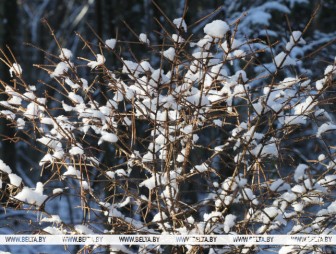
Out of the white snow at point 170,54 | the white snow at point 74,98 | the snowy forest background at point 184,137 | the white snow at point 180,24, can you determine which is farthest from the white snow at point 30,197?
the white snow at point 180,24

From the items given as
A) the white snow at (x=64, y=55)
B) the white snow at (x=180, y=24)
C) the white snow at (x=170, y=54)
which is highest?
the white snow at (x=64, y=55)

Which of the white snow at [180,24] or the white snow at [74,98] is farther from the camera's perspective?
the white snow at [74,98]

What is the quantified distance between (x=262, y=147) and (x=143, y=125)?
26.3 feet

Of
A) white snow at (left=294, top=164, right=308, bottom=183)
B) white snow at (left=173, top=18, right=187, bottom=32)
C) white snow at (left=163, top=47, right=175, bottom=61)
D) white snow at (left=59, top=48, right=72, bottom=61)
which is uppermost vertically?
white snow at (left=59, top=48, right=72, bottom=61)

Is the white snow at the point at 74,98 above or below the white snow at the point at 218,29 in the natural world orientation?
above

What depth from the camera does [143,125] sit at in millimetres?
11703

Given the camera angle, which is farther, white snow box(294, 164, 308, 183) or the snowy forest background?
the snowy forest background

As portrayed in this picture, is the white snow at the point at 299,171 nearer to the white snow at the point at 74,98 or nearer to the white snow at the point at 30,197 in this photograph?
the white snow at the point at 30,197

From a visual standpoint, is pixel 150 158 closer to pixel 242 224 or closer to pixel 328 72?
pixel 242 224

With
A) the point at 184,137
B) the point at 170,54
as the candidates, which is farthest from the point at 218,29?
the point at 184,137

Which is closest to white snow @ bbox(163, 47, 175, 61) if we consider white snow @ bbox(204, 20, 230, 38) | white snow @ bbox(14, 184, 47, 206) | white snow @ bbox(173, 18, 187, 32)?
white snow @ bbox(173, 18, 187, 32)

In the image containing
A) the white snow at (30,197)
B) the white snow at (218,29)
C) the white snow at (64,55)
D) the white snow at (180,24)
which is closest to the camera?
the white snow at (218,29)

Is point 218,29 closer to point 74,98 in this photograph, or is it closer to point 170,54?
point 170,54

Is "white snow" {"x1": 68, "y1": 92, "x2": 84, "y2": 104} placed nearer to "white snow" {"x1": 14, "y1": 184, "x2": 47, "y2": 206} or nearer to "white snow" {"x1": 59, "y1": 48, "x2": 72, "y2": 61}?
"white snow" {"x1": 59, "y1": 48, "x2": 72, "y2": 61}
